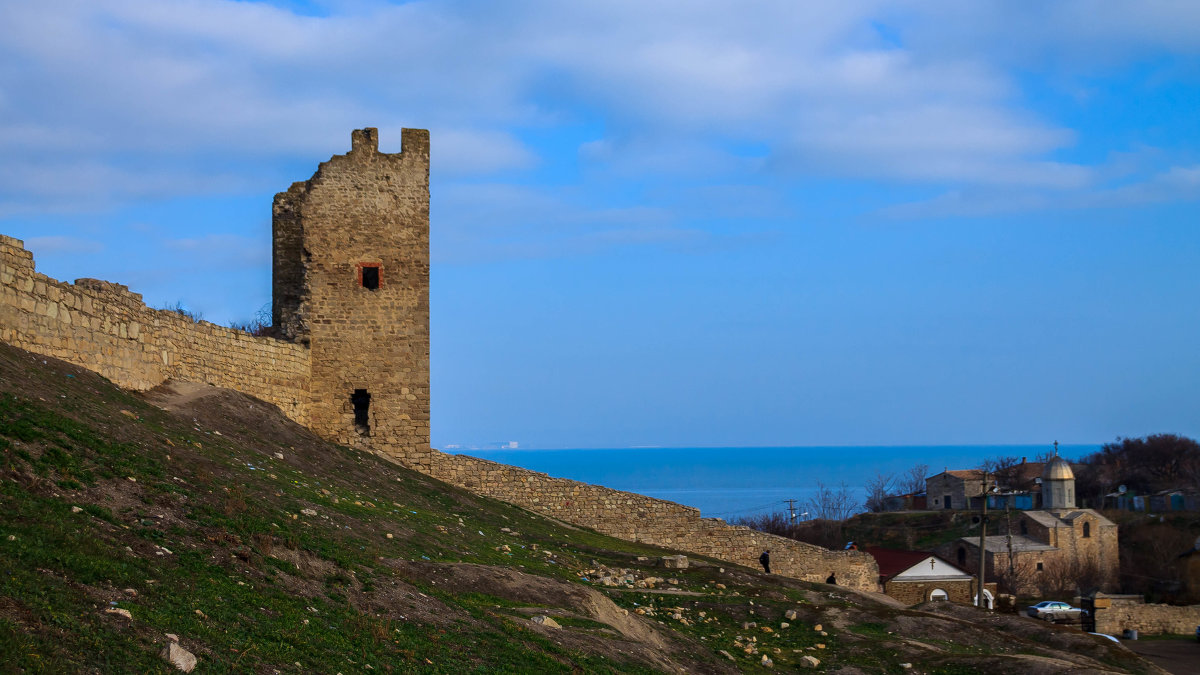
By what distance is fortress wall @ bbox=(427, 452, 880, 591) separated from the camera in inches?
1089

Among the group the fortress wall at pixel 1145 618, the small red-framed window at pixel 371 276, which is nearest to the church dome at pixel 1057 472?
the fortress wall at pixel 1145 618

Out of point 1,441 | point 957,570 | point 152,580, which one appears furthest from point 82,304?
point 957,570

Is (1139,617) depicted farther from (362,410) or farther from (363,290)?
(363,290)

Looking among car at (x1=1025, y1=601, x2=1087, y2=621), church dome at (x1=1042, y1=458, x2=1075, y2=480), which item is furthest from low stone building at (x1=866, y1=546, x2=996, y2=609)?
church dome at (x1=1042, y1=458, x2=1075, y2=480)

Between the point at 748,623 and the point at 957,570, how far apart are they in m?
32.4

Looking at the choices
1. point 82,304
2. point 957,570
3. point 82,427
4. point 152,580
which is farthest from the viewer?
point 957,570

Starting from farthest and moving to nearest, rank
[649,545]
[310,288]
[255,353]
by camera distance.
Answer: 1. [649,545]
2. [310,288]
3. [255,353]

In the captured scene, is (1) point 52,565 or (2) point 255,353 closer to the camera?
(1) point 52,565

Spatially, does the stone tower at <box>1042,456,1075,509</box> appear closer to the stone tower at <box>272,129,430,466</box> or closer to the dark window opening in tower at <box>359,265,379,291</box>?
the stone tower at <box>272,129,430,466</box>

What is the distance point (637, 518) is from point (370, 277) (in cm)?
936

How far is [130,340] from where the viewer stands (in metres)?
19.2

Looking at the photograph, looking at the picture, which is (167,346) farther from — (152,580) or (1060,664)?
(1060,664)

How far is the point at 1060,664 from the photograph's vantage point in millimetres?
A: 18594

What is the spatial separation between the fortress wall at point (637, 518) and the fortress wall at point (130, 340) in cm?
472
